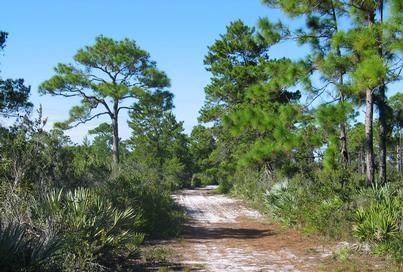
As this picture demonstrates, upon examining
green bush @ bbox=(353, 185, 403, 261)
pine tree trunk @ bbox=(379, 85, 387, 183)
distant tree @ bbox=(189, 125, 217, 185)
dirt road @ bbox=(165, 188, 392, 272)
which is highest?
distant tree @ bbox=(189, 125, 217, 185)

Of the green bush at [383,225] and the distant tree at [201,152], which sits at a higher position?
the distant tree at [201,152]

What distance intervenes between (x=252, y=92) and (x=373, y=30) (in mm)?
3912

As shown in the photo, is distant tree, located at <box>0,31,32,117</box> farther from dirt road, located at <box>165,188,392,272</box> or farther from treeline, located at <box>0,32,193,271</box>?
dirt road, located at <box>165,188,392,272</box>

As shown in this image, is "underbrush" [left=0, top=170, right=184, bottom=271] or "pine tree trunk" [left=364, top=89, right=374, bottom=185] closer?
"underbrush" [left=0, top=170, right=184, bottom=271]

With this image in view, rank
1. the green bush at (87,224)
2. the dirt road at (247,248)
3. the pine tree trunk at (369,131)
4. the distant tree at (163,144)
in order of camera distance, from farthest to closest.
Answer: the distant tree at (163,144)
the pine tree trunk at (369,131)
the dirt road at (247,248)
the green bush at (87,224)

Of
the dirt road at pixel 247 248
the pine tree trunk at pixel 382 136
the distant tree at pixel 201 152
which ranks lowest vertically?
the dirt road at pixel 247 248

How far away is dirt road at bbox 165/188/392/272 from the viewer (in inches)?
430

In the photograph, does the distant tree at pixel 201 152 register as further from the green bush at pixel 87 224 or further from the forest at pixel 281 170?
the green bush at pixel 87 224

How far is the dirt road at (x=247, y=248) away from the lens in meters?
10.9

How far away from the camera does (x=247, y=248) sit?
1356 centimetres

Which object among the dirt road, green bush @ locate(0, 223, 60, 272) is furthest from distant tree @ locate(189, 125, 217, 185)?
green bush @ locate(0, 223, 60, 272)

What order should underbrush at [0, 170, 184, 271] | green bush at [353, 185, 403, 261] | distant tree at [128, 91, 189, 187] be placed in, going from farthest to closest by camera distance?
distant tree at [128, 91, 189, 187] → green bush at [353, 185, 403, 261] → underbrush at [0, 170, 184, 271]

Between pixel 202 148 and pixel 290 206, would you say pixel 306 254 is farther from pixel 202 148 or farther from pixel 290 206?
pixel 202 148

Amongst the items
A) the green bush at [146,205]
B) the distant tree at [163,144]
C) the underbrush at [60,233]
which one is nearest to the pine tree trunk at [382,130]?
the green bush at [146,205]
